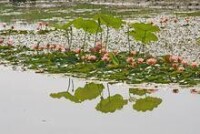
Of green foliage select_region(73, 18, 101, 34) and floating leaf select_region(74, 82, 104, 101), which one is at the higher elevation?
green foliage select_region(73, 18, 101, 34)

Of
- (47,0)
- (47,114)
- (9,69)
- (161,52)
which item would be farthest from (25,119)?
(47,0)

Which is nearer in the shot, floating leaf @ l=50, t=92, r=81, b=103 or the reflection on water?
the reflection on water

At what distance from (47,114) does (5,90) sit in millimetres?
1661

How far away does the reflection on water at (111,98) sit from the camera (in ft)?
19.5

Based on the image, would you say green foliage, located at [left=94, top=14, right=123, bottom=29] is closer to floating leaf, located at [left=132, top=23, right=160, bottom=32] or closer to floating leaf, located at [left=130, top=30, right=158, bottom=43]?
floating leaf, located at [left=130, top=30, right=158, bottom=43]

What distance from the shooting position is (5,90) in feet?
23.5

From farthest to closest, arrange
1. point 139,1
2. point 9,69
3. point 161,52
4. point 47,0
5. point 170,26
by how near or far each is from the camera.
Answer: point 47,0 → point 139,1 → point 170,26 → point 161,52 → point 9,69

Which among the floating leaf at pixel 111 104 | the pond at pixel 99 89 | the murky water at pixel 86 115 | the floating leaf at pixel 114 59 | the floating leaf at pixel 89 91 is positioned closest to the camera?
the murky water at pixel 86 115

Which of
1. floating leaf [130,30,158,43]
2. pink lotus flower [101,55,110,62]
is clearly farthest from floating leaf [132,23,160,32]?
pink lotus flower [101,55,110,62]

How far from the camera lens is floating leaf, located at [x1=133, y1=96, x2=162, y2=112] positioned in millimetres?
5848

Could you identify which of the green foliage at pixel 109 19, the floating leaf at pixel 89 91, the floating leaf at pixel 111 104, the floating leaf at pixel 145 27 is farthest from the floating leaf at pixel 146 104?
the green foliage at pixel 109 19

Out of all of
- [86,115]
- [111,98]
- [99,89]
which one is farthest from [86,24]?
[86,115]

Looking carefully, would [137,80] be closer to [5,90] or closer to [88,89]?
[88,89]

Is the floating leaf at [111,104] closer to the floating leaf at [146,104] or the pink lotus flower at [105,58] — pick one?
the floating leaf at [146,104]
